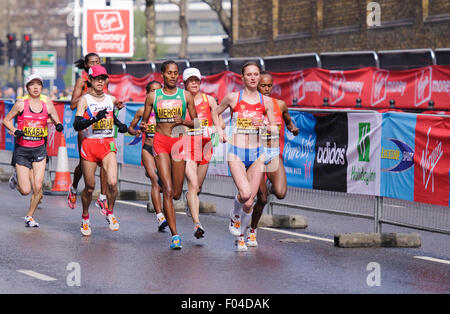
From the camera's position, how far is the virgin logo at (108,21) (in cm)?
2359

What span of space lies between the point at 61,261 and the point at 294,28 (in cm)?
3237

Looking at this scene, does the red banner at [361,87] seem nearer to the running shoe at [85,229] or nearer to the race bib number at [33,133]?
the race bib number at [33,133]

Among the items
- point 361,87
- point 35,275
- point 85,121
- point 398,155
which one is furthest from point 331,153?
point 361,87

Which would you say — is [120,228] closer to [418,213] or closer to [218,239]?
[218,239]

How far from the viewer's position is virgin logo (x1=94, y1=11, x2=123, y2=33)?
77.4ft

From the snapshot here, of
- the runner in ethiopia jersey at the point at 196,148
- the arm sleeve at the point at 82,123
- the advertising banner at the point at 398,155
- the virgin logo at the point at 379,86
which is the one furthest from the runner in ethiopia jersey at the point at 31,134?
the virgin logo at the point at 379,86

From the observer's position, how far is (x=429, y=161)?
11742 millimetres

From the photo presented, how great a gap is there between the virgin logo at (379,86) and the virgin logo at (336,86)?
1175 millimetres

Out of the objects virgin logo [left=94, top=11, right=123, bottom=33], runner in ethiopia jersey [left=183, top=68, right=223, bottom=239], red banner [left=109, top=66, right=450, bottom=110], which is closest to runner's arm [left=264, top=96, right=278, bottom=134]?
runner in ethiopia jersey [left=183, top=68, right=223, bottom=239]

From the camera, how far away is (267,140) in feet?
38.2

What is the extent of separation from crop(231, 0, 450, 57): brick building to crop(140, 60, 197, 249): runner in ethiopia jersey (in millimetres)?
20571

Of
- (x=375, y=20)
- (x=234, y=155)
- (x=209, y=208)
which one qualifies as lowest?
(x=209, y=208)

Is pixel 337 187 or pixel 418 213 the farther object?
pixel 418 213
